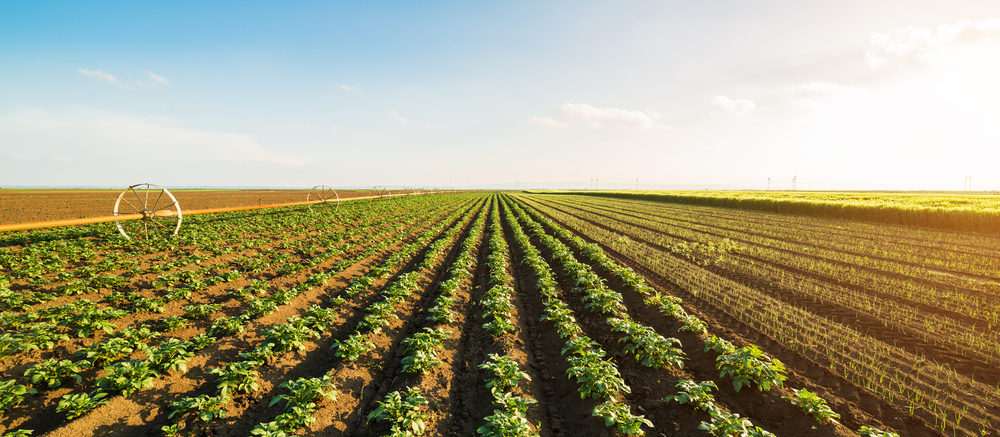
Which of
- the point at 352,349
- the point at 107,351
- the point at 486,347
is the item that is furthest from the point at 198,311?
the point at 486,347

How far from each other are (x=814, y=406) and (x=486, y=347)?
19.2 feet

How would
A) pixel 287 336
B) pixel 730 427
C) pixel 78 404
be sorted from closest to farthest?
1. pixel 730 427
2. pixel 78 404
3. pixel 287 336

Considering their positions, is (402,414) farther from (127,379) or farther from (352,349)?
(127,379)

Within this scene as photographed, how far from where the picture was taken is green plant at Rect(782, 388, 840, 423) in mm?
5121

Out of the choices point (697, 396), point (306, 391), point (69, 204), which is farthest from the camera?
point (69, 204)

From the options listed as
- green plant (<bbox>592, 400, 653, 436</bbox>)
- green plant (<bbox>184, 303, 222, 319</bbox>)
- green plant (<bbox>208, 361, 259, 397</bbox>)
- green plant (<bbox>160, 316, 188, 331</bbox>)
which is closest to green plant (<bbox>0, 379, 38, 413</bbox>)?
green plant (<bbox>208, 361, 259, 397</bbox>)

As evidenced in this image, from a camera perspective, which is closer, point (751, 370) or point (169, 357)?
point (751, 370)

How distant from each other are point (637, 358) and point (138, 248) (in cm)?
2047

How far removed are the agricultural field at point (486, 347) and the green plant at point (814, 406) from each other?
27mm

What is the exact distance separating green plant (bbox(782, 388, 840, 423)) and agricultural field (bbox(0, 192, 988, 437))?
27mm

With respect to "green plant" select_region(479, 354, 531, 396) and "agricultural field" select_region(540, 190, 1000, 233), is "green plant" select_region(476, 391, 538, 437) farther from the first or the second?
"agricultural field" select_region(540, 190, 1000, 233)

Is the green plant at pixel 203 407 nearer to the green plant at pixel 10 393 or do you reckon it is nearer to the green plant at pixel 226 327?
the green plant at pixel 10 393

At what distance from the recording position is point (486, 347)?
26.6 feet

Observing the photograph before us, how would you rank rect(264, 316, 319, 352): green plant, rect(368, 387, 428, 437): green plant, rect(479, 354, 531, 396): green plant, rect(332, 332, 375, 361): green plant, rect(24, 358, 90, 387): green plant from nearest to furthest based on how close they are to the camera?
1. rect(368, 387, 428, 437): green plant
2. rect(24, 358, 90, 387): green plant
3. rect(479, 354, 531, 396): green plant
4. rect(332, 332, 375, 361): green plant
5. rect(264, 316, 319, 352): green plant
